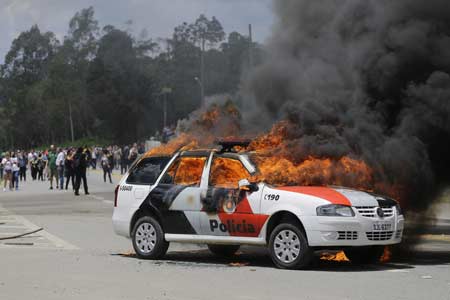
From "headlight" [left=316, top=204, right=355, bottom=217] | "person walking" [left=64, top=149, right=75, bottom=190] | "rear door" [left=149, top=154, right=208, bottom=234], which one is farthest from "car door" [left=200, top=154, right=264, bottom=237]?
Answer: "person walking" [left=64, top=149, right=75, bottom=190]

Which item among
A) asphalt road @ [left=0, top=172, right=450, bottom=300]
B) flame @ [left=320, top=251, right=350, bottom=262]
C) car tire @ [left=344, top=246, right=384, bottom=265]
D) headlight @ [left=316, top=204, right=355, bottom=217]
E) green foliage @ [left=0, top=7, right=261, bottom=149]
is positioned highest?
green foliage @ [left=0, top=7, right=261, bottom=149]

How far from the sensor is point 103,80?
8388 cm

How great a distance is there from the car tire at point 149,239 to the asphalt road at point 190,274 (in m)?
0.21

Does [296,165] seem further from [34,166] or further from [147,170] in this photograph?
[34,166]

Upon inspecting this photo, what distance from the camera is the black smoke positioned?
12297 mm

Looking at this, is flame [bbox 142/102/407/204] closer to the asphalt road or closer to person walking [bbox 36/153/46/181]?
the asphalt road

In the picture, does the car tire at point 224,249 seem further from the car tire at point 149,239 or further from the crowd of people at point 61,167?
the crowd of people at point 61,167

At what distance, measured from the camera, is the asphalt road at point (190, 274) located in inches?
364

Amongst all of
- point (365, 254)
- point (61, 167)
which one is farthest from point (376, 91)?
point (61, 167)

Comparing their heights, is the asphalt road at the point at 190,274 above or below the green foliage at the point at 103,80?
below

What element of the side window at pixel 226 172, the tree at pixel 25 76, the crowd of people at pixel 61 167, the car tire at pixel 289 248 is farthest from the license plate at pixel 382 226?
the tree at pixel 25 76

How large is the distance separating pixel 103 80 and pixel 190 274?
244ft

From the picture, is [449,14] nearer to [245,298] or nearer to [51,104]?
[245,298]

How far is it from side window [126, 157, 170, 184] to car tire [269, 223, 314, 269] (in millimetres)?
2303
